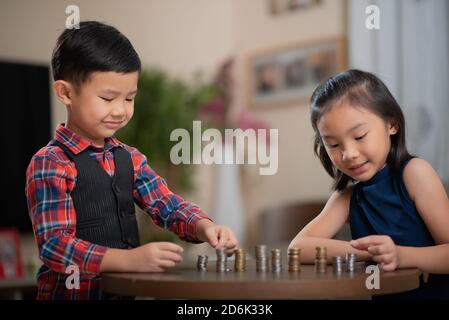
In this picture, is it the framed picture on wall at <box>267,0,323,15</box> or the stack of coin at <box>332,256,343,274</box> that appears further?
the framed picture on wall at <box>267,0,323,15</box>

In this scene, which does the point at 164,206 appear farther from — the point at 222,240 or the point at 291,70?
the point at 291,70

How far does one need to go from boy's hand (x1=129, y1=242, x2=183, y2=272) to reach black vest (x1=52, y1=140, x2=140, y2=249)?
3.5 inches

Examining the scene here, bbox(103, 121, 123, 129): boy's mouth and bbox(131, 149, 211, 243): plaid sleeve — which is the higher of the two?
bbox(103, 121, 123, 129): boy's mouth

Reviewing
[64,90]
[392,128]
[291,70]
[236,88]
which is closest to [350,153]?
[392,128]

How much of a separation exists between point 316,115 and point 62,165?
0.44 m

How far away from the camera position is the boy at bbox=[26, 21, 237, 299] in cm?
108

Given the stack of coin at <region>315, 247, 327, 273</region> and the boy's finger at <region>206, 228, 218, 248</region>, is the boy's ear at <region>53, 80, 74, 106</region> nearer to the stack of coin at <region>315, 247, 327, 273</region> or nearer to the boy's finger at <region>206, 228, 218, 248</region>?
the boy's finger at <region>206, 228, 218, 248</region>

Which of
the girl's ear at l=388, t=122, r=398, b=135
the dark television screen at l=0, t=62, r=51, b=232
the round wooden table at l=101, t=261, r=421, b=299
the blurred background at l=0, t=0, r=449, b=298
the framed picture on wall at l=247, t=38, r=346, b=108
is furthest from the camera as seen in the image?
the framed picture on wall at l=247, t=38, r=346, b=108

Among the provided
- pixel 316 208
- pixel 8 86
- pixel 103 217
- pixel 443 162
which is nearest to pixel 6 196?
pixel 8 86

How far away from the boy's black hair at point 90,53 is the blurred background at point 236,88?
1971 millimetres

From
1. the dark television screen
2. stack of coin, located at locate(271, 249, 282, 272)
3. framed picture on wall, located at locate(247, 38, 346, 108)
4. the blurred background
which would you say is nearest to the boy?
stack of coin, located at locate(271, 249, 282, 272)

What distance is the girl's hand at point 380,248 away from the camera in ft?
3.56
